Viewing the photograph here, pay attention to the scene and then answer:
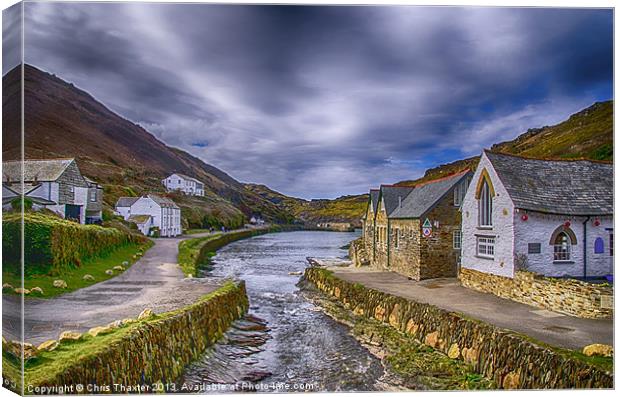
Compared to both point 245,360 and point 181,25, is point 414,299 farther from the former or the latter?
point 181,25

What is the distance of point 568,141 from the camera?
7.96 m

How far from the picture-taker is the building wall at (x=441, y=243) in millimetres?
13039

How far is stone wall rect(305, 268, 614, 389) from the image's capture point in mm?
5809

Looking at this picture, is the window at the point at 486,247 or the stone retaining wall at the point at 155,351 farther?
the window at the point at 486,247

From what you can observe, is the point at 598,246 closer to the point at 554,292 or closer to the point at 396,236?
the point at 554,292

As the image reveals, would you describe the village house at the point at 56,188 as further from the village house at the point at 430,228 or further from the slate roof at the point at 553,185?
the village house at the point at 430,228

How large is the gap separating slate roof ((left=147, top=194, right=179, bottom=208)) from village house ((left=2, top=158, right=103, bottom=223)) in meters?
0.79

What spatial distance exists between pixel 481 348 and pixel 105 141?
6.51 meters

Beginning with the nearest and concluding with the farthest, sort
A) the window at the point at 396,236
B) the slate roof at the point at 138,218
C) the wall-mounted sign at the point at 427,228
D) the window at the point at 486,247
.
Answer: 1. the slate roof at the point at 138,218
2. the window at the point at 486,247
3. the wall-mounted sign at the point at 427,228
4. the window at the point at 396,236

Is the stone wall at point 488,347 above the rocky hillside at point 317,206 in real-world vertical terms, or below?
below

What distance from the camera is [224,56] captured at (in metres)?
6.74

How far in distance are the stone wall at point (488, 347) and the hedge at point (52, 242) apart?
5.44m

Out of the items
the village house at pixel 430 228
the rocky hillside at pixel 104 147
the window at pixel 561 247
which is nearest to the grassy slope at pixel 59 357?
the rocky hillside at pixel 104 147

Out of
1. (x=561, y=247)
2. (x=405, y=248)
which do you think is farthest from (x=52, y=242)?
(x=405, y=248)
